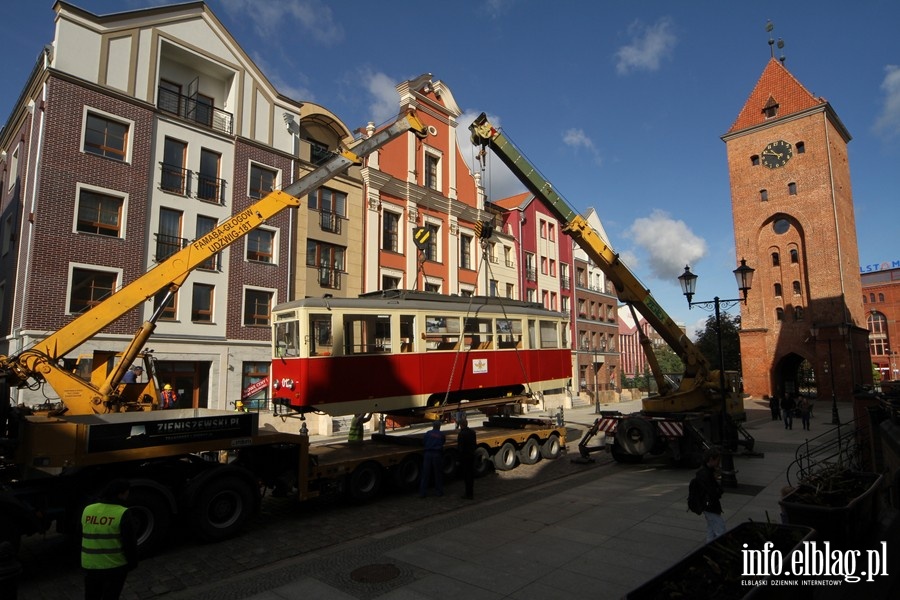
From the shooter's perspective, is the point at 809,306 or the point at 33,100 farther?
the point at 809,306

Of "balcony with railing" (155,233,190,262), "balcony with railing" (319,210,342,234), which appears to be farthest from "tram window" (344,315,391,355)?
"balcony with railing" (319,210,342,234)

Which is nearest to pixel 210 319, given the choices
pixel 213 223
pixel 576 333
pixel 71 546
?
pixel 213 223

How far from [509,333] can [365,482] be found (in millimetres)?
6371

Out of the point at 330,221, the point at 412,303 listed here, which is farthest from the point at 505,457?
the point at 330,221

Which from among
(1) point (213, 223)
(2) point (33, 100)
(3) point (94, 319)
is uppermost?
(2) point (33, 100)

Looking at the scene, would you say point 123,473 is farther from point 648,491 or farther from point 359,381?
point 648,491

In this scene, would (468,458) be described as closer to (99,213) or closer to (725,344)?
(99,213)

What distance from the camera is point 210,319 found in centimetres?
2252

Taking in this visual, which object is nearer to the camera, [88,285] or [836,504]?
[836,504]

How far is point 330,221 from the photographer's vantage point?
27203 millimetres

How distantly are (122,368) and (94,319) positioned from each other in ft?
3.61

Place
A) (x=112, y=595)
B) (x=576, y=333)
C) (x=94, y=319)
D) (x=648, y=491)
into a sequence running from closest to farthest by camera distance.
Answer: (x=112, y=595) < (x=94, y=319) < (x=648, y=491) < (x=576, y=333)

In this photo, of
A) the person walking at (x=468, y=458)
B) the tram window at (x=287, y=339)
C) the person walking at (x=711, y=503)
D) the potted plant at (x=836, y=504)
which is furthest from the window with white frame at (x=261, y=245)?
the potted plant at (x=836, y=504)

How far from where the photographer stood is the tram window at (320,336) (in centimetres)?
1170
